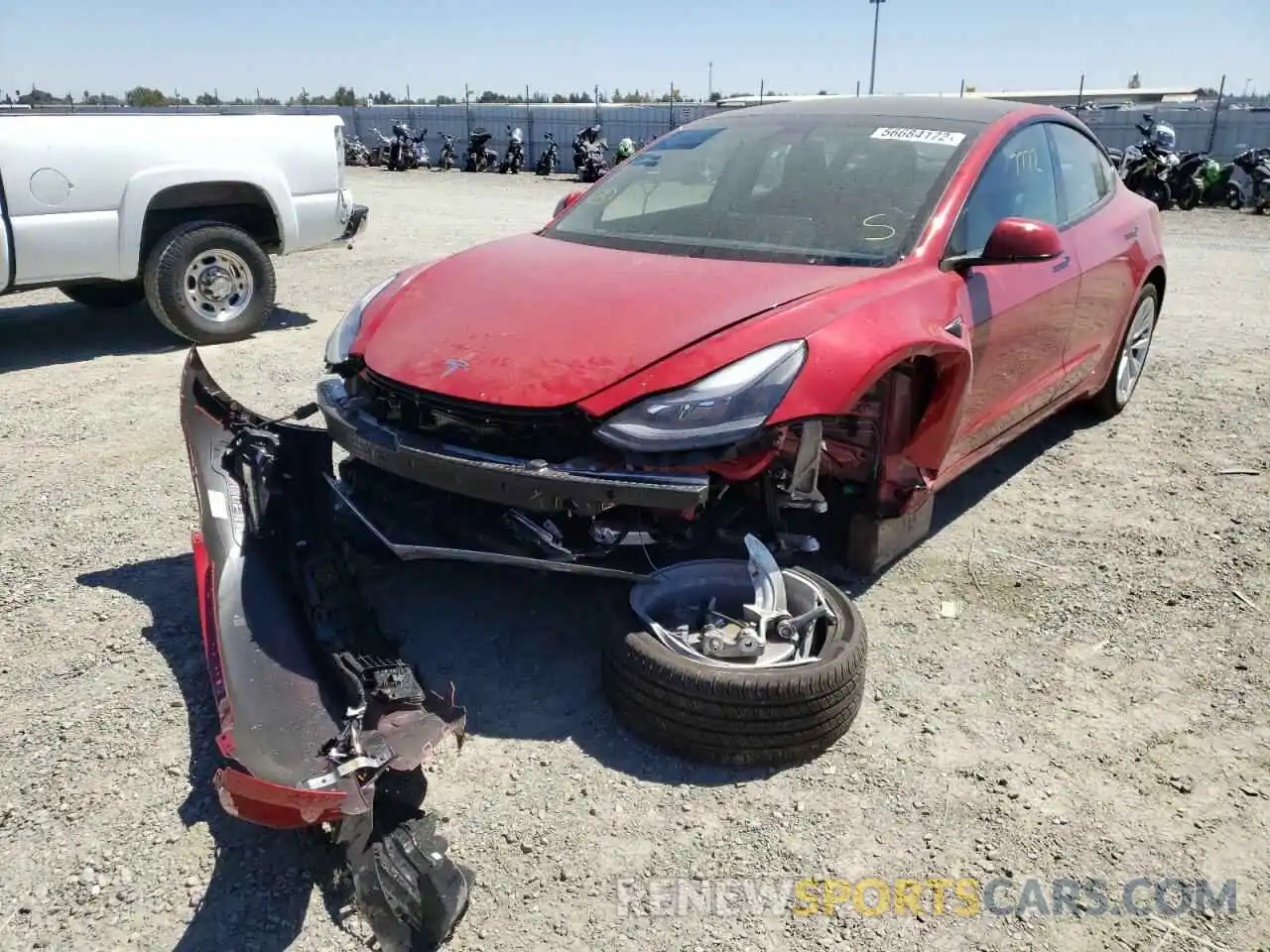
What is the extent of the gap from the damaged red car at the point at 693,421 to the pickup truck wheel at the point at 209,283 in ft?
12.1

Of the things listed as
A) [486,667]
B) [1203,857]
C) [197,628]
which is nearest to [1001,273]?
[1203,857]

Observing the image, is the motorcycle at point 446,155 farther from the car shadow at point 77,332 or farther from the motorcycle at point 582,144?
the car shadow at point 77,332

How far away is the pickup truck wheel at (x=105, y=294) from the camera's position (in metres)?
7.98

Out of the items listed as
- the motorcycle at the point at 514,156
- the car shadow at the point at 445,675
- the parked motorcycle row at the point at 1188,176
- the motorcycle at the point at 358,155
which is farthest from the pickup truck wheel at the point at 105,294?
the motorcycle at the point at 358,155

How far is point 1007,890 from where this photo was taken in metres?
2.35

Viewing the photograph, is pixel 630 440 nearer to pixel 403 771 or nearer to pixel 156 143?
pixel 403 771

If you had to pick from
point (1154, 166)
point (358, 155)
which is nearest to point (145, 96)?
point (358, 155)

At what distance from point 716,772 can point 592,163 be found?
70.3 feet

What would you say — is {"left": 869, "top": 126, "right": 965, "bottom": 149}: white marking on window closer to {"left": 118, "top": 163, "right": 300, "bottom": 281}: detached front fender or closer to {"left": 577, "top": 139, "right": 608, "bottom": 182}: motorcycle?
{"left": 118, "top": 163, "right": 300, "bottom": 281}: detached front fender

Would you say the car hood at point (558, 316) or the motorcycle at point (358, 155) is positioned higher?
the motorcycle at point (358, 155)

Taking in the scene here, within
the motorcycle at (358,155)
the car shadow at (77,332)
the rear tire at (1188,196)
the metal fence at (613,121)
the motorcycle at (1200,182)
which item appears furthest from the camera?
→ the motorcycle at (358,155)

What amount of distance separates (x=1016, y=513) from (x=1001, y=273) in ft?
3.90

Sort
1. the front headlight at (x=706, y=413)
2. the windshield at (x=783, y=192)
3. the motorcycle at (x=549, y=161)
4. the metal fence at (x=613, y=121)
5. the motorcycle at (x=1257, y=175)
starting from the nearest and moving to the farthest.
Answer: the front headlight at (x=706, y=413) → the windshield at (x=783, y=192) → the motorcycle at (x=1257, y=175) → the metal fence at (x=613, y=121) → the motorcycle at (x=549, y=161)

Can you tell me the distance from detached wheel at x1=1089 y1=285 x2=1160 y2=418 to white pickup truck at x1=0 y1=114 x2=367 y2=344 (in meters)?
5.61
